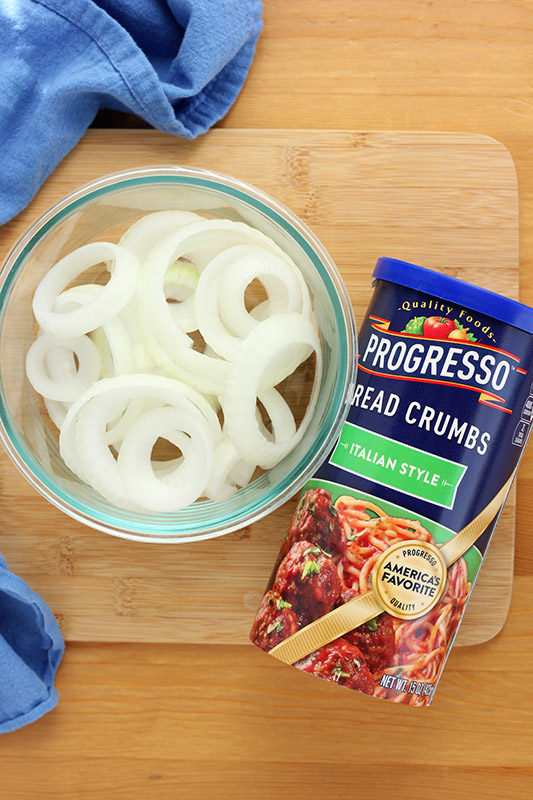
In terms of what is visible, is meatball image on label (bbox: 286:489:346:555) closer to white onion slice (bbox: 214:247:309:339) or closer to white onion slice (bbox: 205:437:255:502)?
white onion slice (bbox: 205:437:255:502)

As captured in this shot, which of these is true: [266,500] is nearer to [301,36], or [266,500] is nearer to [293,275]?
[293,275]

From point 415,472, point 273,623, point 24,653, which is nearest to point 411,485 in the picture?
point 415,472

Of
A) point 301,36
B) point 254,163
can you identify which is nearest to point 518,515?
point 254,163

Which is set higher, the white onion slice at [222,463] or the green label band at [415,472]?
the green label band at [415,472]

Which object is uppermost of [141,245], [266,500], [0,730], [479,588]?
[141,245]

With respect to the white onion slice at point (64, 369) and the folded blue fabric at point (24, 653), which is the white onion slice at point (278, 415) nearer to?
the white onion slice at point (64, 369)

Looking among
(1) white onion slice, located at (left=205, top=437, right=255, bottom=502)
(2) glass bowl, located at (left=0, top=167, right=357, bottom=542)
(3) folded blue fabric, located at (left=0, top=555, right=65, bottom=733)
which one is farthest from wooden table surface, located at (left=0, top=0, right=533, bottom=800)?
(1) white onion slice, located at (left=205, top=437, right=255, bottom=502)

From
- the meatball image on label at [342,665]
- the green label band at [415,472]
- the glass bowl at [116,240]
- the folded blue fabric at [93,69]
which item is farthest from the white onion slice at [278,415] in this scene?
the folded blue fabric at [93,69]
